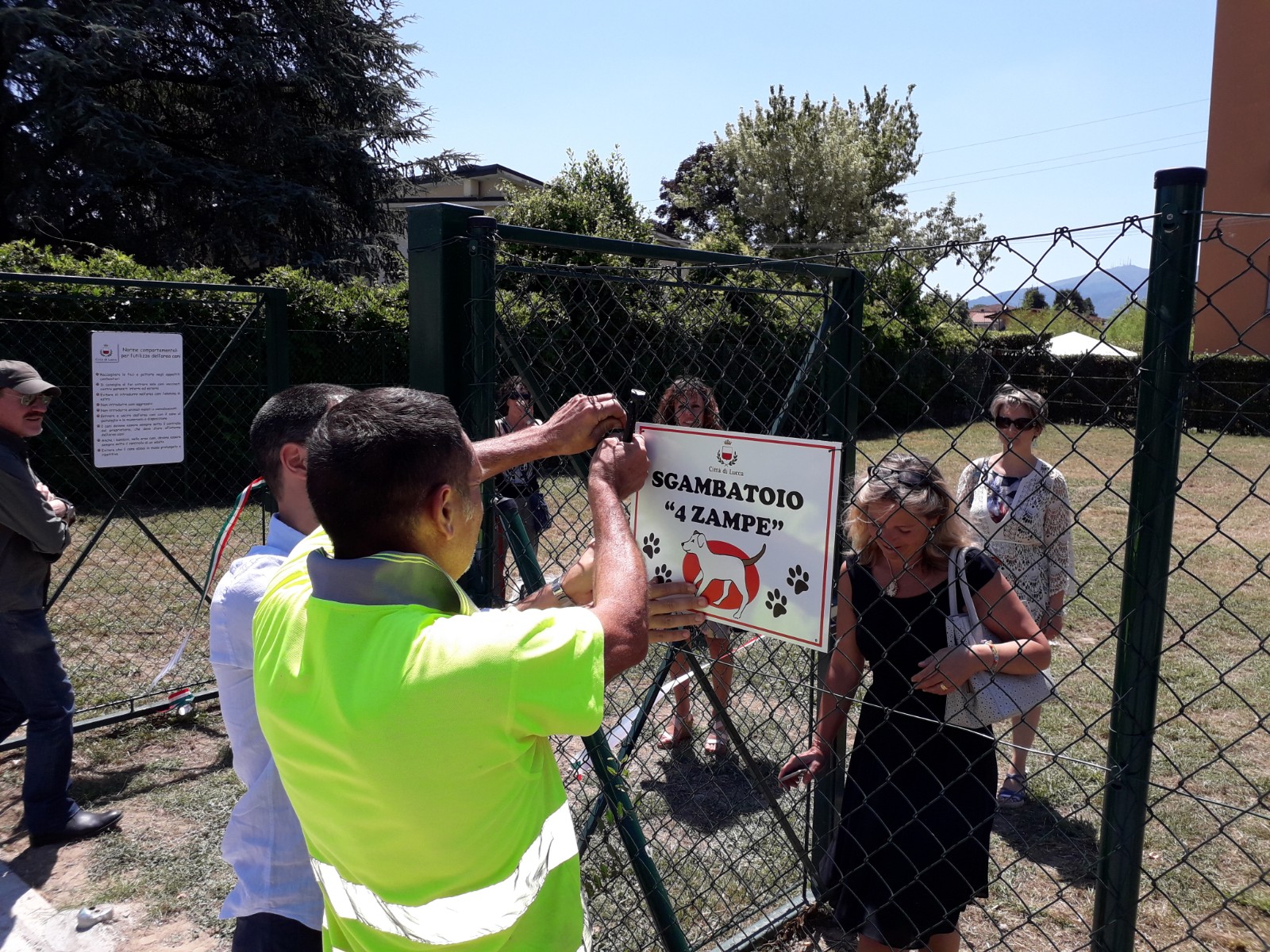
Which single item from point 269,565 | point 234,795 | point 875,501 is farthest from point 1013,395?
point 234,795

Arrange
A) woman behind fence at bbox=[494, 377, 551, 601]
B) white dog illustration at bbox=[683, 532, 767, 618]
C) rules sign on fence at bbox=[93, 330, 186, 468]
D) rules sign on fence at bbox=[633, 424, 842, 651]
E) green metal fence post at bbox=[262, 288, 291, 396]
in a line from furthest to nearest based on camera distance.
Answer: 1. green metal fence post at bbox=[262, 288, 291, 396]
2. rules sign on fence at bbox=[93, 330, 186, 468]
3. woman behind fence at bbox=[494, 377, 551, 601]
4. white dog illustration at bbox=[683, 532, 767, 618]
5. rules sign on fence at bbox=[633, 424, 842, 651]

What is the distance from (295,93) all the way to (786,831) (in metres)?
20.5

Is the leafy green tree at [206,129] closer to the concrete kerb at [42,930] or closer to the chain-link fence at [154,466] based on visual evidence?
the chain-link fence at [154,466]

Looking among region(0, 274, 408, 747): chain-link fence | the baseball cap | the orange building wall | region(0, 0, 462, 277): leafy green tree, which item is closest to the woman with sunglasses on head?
region(0, 274, 408, 747): chain-link fence

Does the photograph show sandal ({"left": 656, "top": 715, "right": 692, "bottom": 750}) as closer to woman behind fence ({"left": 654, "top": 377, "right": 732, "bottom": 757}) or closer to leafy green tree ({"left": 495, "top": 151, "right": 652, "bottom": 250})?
woman behind fence ({"left": 654, "top": 377, "right": 732, "bottom": 757})

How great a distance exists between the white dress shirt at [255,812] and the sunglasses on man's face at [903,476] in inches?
53.2

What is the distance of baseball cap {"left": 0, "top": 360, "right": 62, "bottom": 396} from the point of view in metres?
3.70

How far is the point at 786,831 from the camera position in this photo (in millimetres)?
2699

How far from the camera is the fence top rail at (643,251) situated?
6.83ft

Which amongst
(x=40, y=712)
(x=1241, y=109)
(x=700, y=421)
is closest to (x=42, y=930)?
(x=40, y=712)

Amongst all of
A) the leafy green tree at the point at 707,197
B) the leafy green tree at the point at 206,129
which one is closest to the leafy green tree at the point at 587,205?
the leafy green tree at the point at 206,129

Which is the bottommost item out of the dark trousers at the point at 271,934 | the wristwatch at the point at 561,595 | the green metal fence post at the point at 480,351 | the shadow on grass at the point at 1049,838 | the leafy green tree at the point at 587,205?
the shadow on grass at the point at 1049,838

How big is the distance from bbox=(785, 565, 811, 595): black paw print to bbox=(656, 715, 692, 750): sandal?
9.15ft

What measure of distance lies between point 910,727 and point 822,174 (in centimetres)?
3023
